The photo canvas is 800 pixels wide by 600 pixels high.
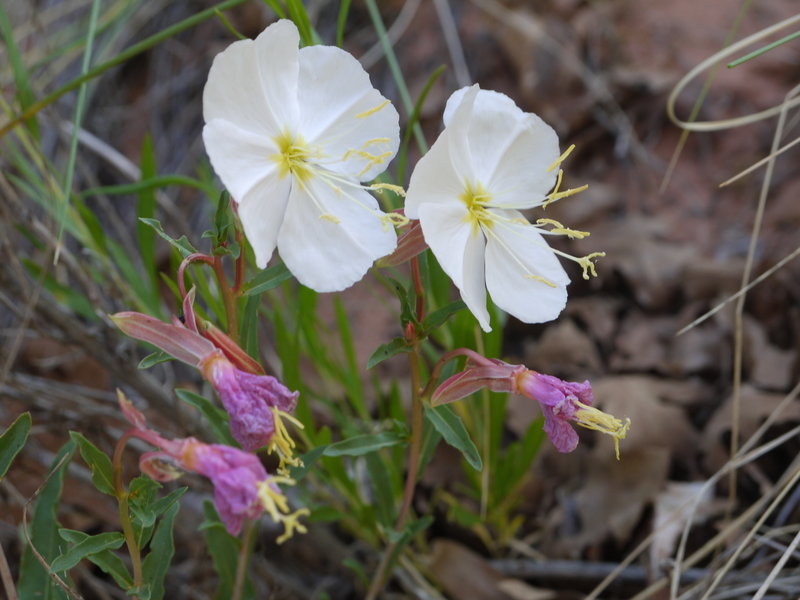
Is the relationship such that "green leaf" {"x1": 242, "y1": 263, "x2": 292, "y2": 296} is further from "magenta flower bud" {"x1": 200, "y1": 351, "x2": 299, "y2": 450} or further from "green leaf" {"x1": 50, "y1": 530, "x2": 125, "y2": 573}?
"green leaf" {"x1": 50, "y1": 530, "x2": 125, "y2": 573}

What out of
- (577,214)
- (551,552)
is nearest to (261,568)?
(551,552)

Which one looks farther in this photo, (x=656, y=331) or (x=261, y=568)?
(x=656, y=331)

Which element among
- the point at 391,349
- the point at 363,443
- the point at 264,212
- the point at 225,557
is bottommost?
the point at 225,557

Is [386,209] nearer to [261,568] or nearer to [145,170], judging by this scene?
[145,170]

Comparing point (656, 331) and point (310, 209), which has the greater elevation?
point (310, 209)

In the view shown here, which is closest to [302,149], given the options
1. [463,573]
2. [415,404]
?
→ [415,404]

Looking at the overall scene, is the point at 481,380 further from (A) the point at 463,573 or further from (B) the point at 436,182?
(A) the point at 463,573

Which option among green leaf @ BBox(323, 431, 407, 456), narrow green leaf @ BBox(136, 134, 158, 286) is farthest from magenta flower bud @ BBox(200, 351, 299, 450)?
narrow green leaf @ BBox(136, 134, 158, 286)
